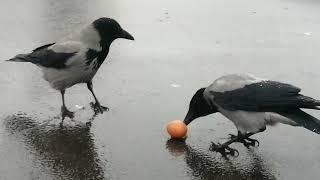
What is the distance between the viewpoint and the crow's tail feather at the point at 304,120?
4.13 metres

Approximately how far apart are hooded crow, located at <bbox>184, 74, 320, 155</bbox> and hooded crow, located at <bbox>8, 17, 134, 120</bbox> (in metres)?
1.08

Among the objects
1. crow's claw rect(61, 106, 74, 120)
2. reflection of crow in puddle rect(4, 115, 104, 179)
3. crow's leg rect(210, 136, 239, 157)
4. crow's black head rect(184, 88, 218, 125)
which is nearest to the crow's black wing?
crow's black head rect(184, 88, 218, 125)

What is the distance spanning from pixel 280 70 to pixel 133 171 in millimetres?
3210

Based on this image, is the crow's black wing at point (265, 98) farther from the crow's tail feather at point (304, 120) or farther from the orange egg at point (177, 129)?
the orange egg at point (177, 129)

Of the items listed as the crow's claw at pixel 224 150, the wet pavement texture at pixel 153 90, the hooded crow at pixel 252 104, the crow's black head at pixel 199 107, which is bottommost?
the wet pavement texture at pixel 153 90

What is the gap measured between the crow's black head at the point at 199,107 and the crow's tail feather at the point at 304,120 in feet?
2.21

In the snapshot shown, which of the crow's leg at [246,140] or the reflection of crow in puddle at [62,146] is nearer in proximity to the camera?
the reflection of crow in puddle at [62,146]

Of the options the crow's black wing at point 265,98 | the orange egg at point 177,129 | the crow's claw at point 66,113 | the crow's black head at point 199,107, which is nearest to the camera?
the crow's black wing at point 265,98

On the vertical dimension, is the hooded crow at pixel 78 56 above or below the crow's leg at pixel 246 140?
above

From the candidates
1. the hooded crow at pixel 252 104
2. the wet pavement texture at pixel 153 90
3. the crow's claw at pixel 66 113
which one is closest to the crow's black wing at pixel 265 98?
the hooded crow at pixel 252 104

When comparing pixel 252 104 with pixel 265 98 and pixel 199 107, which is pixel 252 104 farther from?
pixel 199 107

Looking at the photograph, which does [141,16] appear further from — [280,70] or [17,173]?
[17,173]

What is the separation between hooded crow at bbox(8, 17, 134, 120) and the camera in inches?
200

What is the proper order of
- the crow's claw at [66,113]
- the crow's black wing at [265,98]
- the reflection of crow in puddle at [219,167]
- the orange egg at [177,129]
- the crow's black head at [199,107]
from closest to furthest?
the reflection of crow in puddle at [219,167]
the crow's black wing at [265,98]
the orange egg at [177,129]
the crow's black head at [199,107]
the crow's claw at [66,113]
